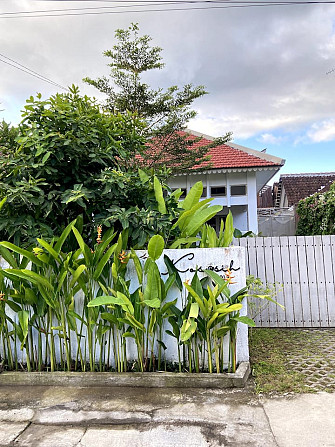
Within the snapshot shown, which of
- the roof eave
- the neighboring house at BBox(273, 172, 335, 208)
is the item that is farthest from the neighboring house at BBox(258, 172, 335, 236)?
the roof eave

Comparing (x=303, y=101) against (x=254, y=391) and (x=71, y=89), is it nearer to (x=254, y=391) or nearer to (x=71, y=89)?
(x=71, y=89)

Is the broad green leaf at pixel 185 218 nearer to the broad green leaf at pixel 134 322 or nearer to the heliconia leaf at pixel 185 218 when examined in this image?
the heliconia leaf at pixel 185 218

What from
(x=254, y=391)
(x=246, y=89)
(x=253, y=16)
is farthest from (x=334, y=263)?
(x=246, y=89)

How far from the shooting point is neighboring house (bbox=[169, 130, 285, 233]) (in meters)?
14.5

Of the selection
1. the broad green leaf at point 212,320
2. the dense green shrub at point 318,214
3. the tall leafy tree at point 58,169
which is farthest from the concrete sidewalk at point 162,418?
the dense green shrub at point 318,214

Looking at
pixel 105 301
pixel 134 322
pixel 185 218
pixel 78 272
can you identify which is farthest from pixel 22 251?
pixel 185 218

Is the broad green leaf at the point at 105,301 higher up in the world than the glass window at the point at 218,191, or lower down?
lower down

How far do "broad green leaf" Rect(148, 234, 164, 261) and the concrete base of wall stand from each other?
1.06 meters

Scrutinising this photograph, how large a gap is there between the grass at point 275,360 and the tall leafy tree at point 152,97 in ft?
31.1

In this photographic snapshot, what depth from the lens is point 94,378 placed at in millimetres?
3109

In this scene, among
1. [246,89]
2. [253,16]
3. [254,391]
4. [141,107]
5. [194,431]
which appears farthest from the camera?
[141,107]

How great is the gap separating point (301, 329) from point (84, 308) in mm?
3279

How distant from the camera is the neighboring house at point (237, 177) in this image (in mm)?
14523

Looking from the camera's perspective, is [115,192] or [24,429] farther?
[115,192]
